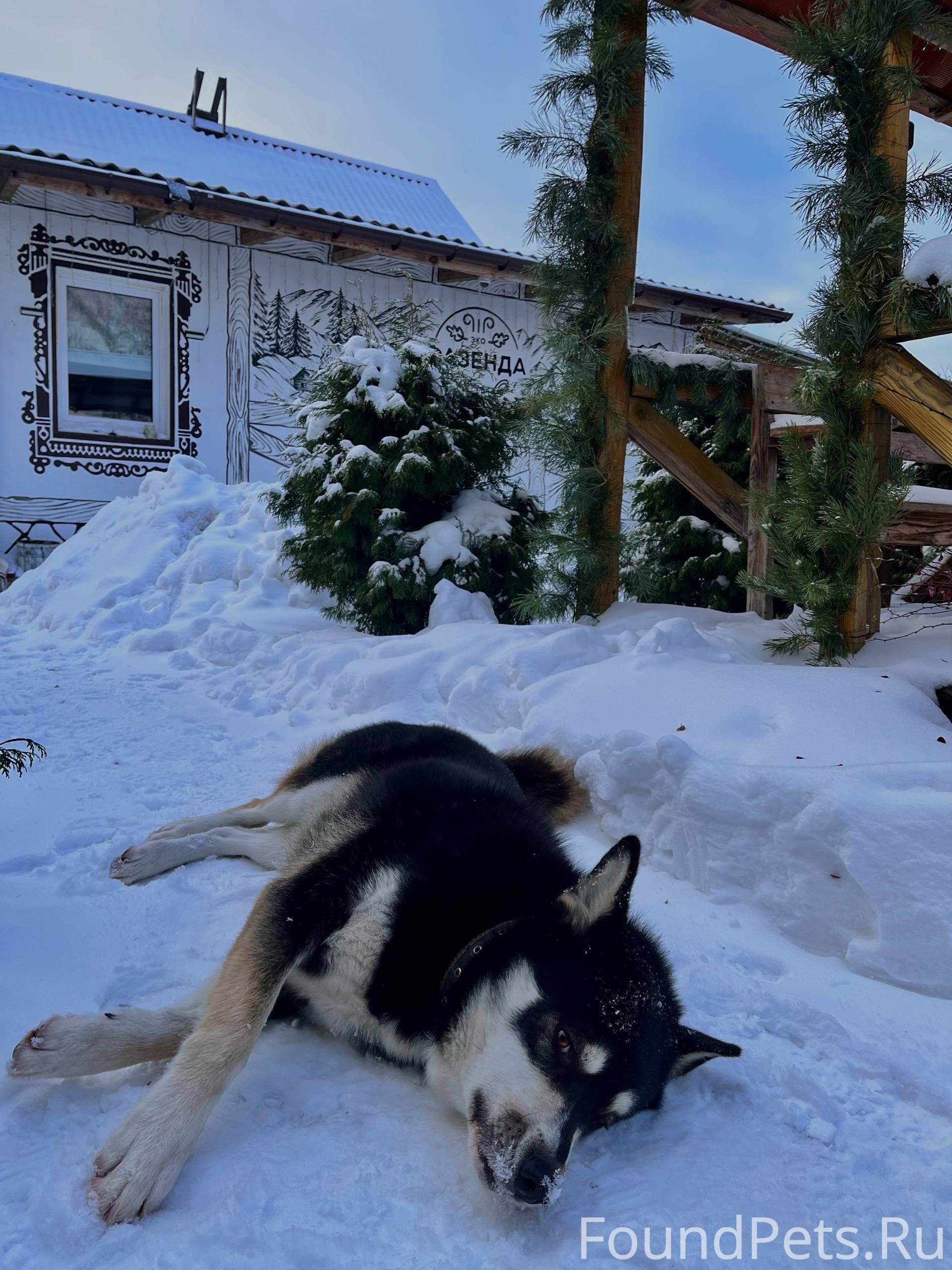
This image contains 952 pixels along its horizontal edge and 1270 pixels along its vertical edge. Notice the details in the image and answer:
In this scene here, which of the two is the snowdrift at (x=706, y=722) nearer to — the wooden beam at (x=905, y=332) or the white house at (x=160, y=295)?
the wooden beam at (x=905, y=332)

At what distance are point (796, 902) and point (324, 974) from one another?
140 centimetres

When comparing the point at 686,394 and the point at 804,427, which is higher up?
the point at 686,394

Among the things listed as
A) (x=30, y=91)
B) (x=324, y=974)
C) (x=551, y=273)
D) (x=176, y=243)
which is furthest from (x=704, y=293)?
(x=324, y=974)

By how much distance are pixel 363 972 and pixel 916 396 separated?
326 cm

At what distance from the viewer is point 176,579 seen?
734 cm

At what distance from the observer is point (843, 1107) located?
5.79 feet

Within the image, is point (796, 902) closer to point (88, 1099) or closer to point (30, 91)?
point (88, 1099)

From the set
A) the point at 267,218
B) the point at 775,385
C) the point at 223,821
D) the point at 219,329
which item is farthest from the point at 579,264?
the point at 219,329

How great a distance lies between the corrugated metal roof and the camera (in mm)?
9859

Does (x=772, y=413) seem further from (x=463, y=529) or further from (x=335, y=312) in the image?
(x=335, y=312)

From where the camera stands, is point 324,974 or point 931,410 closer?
point 324,974

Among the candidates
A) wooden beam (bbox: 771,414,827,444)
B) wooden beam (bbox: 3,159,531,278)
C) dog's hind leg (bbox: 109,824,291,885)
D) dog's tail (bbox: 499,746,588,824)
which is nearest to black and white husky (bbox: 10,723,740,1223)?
dog's hind leg (bbox: 109,824,291,885)

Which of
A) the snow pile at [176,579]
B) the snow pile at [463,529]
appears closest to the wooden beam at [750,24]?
the snow pile at [463,529]

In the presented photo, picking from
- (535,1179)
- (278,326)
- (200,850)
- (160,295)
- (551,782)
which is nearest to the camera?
(535,1179)
